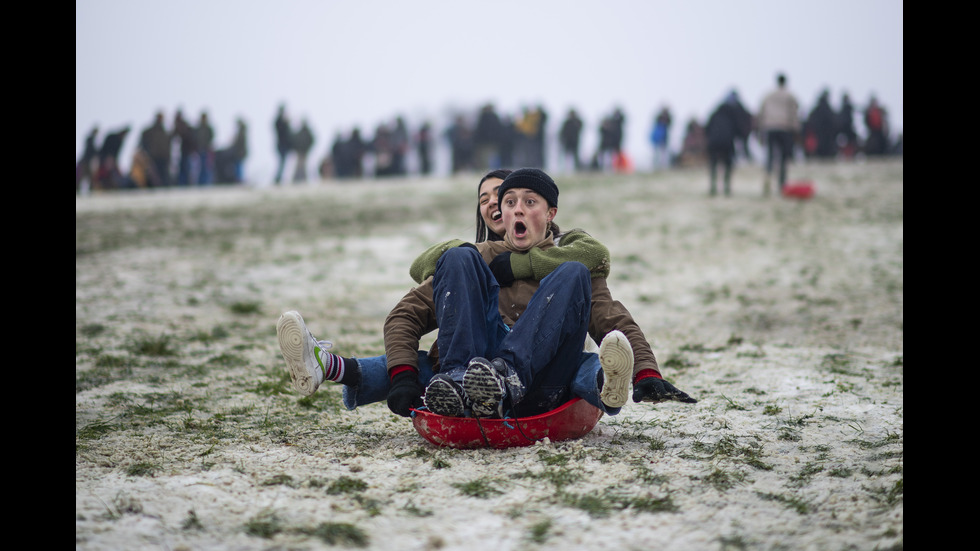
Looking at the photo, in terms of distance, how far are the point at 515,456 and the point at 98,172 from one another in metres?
16.0

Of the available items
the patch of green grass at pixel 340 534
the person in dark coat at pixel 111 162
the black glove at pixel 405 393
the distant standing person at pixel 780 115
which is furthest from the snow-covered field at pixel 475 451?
the person in dark coat at pixel 111 162

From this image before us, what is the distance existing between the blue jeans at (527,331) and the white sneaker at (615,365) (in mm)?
170

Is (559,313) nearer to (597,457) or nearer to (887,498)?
(597,457)

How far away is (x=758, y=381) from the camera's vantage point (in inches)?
189

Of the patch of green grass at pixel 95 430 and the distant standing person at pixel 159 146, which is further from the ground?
the distant standing person at pixel 159 146

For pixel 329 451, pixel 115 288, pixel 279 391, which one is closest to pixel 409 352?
pixel 329 451

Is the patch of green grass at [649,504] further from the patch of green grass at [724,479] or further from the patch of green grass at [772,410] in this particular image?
the patch of green grass at [772,410]

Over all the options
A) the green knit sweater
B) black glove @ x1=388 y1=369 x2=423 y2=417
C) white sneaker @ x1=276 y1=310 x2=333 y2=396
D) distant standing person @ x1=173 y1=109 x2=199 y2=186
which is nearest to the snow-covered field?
black glove @ x1=388 y1=369 x2=423 y2=417

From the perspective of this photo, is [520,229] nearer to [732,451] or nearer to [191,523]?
[732,451]

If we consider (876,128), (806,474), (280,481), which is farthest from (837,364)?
(876,128)

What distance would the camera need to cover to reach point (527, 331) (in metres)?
3.08

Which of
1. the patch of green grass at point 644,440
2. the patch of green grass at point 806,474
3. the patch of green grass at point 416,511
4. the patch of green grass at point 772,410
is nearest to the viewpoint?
the patch of green grass at point 416,511

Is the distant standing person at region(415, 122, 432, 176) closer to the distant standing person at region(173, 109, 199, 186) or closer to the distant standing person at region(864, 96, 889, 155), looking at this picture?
the distant standing person at region(173, 109, 199, 186)

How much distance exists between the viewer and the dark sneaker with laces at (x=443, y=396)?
116 inches
